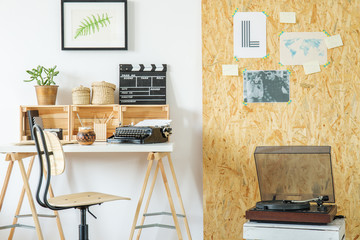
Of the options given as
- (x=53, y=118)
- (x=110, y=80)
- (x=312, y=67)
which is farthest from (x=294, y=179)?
(x=53, y=118)

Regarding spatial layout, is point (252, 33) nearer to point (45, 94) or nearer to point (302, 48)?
point (302, 48)

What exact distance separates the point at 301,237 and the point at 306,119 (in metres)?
1.41

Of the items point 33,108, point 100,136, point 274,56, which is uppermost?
point 274,56

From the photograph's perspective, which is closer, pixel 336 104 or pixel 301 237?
pixel 301 237

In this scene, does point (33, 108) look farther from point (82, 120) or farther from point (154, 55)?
point (154, 55)

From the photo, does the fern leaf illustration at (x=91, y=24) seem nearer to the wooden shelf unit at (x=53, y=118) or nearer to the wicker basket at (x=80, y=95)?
the wicker basket at (x=80, y=95)

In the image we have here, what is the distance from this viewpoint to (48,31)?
3.65 meters

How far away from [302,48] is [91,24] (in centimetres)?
174

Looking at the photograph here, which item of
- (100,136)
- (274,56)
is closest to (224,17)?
(274,56)

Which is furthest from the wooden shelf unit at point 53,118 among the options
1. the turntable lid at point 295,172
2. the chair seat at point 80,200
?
the turntable lid at point 295,172

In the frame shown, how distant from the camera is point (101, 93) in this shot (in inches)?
135

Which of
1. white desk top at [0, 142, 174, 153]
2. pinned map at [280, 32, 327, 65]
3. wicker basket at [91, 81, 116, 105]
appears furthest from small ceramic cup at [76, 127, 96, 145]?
pinned map at [280, 32, 327, 65]

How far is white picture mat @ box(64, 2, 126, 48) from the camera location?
3609 millimetres

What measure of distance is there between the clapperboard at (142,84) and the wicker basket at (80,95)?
0.93ft
